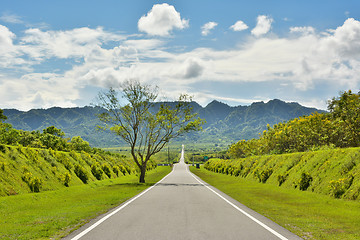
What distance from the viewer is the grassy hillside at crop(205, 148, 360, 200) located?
637 inches

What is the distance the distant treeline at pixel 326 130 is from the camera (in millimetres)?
39156

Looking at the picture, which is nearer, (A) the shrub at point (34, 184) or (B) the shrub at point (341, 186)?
(B) the shrub at point (341, 186)

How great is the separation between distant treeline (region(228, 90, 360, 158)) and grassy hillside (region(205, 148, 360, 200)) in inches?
267

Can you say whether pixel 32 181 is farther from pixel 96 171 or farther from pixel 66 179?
pixel 96 171

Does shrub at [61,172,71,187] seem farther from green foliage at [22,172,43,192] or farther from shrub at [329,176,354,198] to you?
shrub at [329,176,354,198]

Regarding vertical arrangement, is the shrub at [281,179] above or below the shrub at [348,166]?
below

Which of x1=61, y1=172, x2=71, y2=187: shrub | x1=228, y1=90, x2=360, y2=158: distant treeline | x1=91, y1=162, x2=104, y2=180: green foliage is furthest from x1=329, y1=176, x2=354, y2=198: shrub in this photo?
x1=91, y1=162, x2=104, y2=180: green foliage

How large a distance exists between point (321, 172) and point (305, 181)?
4.15 ft

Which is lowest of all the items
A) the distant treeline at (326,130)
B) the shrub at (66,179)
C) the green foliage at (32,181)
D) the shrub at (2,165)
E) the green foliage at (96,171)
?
the green foliage at (96,171)

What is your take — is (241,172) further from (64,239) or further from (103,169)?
(64,239)

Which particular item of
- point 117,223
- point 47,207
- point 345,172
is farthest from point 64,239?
point 345,172

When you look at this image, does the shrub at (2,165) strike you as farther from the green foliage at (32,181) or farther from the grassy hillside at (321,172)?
the grassy hillside at (321,172)

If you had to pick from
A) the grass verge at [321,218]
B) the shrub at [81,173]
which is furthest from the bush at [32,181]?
the grass verge at [321,218]

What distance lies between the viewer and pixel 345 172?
17.2 metres
